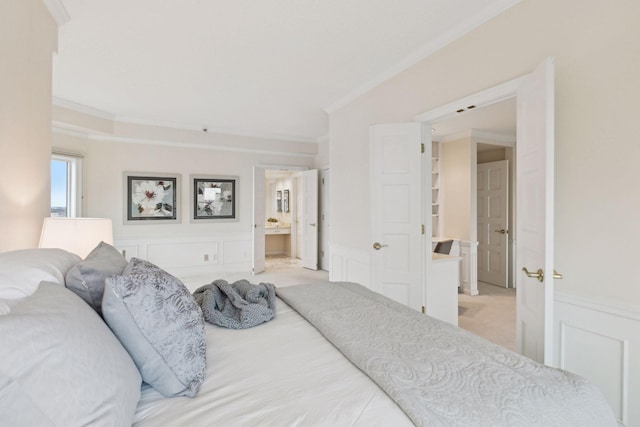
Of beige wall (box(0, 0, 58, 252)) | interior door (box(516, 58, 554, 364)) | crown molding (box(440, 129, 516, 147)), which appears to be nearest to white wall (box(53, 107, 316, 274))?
crown molding (box(440, 129, 516, 147))

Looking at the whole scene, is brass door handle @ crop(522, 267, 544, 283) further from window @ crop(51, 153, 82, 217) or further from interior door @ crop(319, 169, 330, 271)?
window @ crop(51, 153, 82, 217)

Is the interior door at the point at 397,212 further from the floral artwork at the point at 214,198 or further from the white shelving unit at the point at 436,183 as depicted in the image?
the floral artwork at the point at 214,198

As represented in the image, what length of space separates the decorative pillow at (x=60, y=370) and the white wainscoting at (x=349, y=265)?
285 centimetres

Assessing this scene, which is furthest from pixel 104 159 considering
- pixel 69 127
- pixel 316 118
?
pixel 316 118

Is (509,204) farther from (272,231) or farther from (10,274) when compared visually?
(10,274)

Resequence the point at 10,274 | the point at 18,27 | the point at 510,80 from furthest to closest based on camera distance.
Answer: the point at 510,80 → the point at 18,27 → the point at 10,274

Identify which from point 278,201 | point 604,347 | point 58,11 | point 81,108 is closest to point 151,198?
point 81,108

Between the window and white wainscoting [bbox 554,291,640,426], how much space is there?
222 inches

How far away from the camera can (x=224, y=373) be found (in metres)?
1.11

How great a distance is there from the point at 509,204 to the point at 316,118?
10.9 feet

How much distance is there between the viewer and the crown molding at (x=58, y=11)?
208cm

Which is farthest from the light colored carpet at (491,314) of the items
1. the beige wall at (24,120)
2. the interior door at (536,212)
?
A: the beige wall at (24,120)

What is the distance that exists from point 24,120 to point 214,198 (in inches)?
157

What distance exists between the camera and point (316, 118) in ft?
16.1
